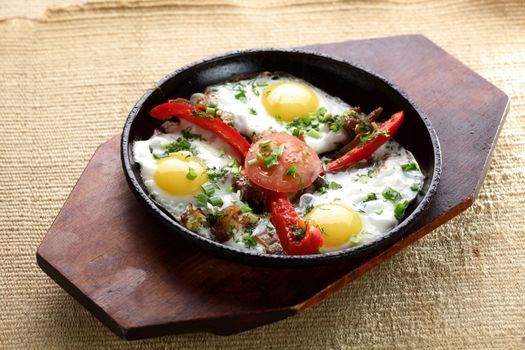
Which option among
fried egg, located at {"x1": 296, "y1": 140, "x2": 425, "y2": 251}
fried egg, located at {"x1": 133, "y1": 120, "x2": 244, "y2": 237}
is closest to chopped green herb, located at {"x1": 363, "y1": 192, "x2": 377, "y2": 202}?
fried egg, located at {"x1": 296, "y1": 140, "x2": 425, "y2": 251}

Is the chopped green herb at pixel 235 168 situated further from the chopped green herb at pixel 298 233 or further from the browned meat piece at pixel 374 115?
the browned meat piece at pixel 374 115

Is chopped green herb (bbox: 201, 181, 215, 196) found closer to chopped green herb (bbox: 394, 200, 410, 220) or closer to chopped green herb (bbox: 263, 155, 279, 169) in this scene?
chopped green herb (bbox: 263, 155, 279, 169)

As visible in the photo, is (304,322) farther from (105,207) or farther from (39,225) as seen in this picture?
(39,225)

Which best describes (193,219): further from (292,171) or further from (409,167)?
(409,167)

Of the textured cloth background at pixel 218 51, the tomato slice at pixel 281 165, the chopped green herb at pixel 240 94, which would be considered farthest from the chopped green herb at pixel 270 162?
the textured cloth background at pixel 218 51

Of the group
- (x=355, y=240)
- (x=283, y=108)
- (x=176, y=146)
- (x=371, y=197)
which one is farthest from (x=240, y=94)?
(x=355, y=240)
